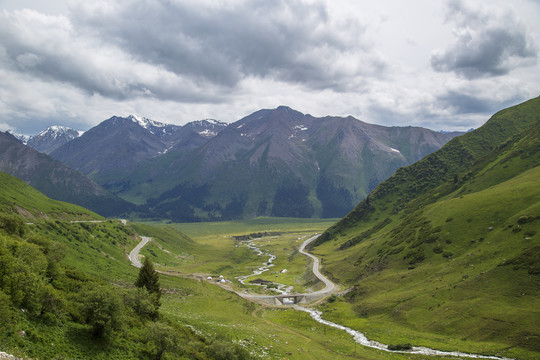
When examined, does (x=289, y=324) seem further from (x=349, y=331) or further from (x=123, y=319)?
(x=123, y=319)

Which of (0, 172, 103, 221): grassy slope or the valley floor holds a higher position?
(0, 172, 103, 221): grassy slope

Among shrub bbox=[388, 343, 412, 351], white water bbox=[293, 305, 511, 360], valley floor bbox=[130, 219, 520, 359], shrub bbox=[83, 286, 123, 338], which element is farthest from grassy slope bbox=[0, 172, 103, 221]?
shrub bbox=[388, 343, 412, 351]

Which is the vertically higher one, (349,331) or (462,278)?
(462,278)

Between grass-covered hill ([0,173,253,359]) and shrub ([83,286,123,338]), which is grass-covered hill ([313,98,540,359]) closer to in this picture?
grass-covered hill ([0,173,253,359])

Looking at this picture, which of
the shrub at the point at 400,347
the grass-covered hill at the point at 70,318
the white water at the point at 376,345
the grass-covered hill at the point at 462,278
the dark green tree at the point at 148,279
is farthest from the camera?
the shrub at the point at 400,347

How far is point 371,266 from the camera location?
5915 inches

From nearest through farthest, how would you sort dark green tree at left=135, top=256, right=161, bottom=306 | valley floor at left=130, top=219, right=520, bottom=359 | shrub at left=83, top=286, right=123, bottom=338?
shrub at left=83, top=286, right=123, bottom=338 < dark green tree at left=135, top=256, right=161, bottom=306 < valley floor at left=130, top=219, right=520, bottom=359

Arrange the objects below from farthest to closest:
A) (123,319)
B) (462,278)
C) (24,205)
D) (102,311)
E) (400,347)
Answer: (24,205) < (462,278) < (400,347) < (123,319) < (102,311)

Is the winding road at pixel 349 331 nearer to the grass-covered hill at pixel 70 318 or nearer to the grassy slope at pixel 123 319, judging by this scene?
the grassy slope at pixel 123 319

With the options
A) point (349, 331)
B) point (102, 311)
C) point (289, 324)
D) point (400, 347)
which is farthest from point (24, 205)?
point (400, 347)

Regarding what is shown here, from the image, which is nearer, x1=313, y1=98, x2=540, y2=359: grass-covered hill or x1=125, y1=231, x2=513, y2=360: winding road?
x1=125, y1=231, x2=513, y2=360: winding road

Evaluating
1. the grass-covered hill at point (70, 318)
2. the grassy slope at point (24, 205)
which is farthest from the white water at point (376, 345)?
the grassy slope at point (24, 205)

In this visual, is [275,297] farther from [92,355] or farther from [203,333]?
[92,355]

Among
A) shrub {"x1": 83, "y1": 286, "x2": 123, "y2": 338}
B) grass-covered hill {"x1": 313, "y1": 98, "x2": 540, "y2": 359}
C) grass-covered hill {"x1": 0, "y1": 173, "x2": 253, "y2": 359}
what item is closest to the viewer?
grass-covered hill {"x1": 0, "y1": 173, "x2": 253, "y2": 359}
